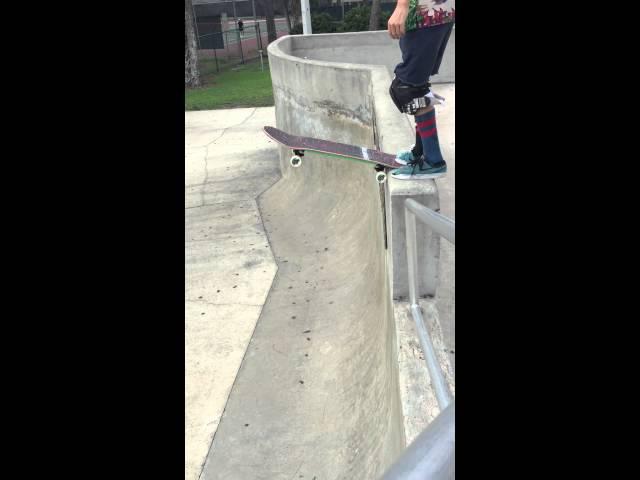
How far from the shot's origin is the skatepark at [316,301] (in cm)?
303

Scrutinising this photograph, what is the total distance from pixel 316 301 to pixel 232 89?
15.4 metres

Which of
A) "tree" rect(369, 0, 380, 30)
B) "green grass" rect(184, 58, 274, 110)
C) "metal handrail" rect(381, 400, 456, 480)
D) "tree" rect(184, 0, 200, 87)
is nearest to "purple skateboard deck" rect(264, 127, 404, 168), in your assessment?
"metal handrail" rect(381, 400, 456, 480)

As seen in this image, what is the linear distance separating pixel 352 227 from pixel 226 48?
86.9 ft

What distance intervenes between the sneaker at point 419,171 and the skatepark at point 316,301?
13 cm

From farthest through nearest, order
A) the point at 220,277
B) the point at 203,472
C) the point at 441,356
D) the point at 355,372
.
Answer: the point at 220,277 < the point at 355,372 < the point at 203,472 < the point at 441,356

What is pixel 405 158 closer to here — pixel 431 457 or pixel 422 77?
pixel 422 77

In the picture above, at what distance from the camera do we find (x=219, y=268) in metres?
6.55

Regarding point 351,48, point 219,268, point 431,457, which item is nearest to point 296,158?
point 431,457

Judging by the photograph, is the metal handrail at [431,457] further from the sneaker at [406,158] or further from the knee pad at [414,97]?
the knee pad at [414,97]

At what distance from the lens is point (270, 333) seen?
5.14 meters

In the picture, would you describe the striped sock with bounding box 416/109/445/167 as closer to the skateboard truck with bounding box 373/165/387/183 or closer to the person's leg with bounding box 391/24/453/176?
the person's leg with bounding box 391/24/453/176

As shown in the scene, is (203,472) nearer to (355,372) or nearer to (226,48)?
(355,372)
